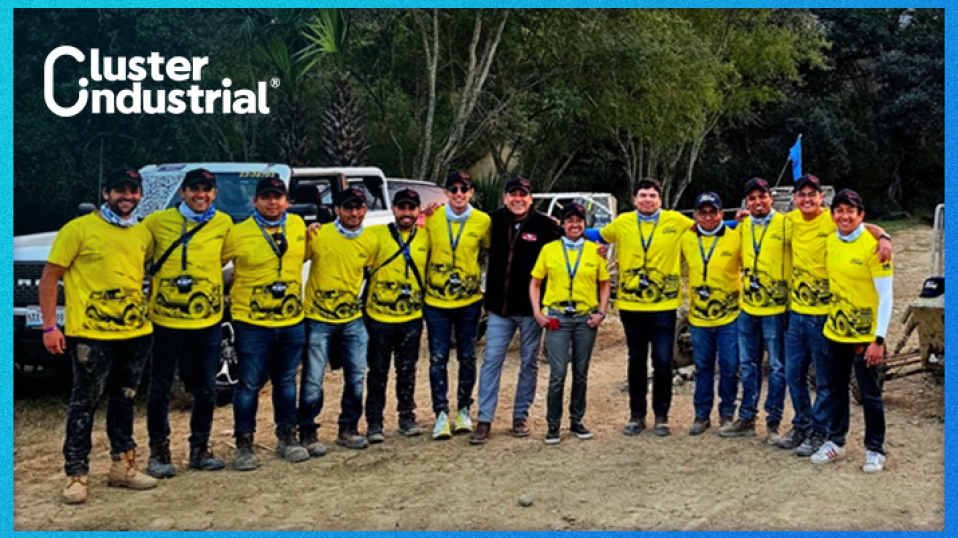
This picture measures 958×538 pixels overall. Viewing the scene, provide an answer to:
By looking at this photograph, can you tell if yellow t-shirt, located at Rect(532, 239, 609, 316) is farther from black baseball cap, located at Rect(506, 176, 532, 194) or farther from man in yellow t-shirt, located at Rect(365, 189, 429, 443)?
man in yellow t-shirt, located at Rect(365, 189, 429, 443)

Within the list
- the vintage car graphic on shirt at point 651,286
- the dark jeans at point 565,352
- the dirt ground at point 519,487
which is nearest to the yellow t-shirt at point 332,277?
A: the dirt ground at point 519,487

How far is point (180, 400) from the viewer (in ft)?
26.9

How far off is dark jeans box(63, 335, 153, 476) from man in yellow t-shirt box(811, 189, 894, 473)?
13.5 ft

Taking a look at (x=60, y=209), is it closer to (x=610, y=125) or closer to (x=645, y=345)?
(x=610, y=125)

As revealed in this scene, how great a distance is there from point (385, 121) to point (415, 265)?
50.5 feet

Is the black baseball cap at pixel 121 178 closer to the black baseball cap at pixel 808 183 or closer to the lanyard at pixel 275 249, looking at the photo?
the lanyard at pixel 275 249

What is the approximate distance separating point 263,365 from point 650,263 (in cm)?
266

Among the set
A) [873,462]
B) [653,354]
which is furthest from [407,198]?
[873,462]

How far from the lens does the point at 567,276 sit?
683 cm

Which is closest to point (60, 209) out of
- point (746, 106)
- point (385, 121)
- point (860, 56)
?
point (385, 121)

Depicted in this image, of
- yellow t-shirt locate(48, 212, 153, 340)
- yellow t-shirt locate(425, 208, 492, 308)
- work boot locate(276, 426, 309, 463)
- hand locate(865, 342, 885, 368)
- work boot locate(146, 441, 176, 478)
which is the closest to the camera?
yellow t-shirt locate(48, 212, 153, 340)

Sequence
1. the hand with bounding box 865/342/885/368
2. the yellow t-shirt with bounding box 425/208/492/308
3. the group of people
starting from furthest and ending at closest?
the yellow t-shirt with bounding box 425/208/492/308
the hand with bounding box 865/342/885/368
the group of people

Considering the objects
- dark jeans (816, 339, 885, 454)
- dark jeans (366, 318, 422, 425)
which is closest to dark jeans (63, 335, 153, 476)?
dark jeans (366, 318, 422, 425)

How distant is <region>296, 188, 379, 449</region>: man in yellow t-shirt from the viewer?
21.9 feet
